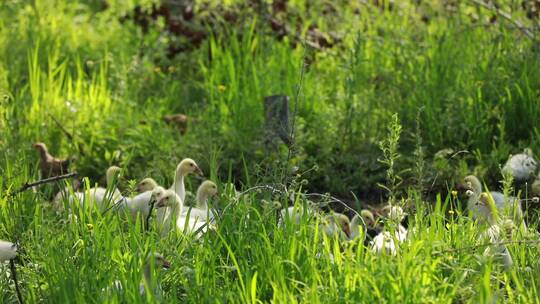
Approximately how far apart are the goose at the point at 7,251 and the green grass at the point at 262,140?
87 mm

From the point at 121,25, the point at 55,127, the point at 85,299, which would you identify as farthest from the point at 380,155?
the point at 121,25

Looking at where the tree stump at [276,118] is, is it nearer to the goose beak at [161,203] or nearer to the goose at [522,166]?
the goose at [522,166]

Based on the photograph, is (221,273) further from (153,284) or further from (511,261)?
(511,261)

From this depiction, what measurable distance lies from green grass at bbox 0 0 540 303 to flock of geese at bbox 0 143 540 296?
0.25 ft

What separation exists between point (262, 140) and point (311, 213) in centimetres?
187

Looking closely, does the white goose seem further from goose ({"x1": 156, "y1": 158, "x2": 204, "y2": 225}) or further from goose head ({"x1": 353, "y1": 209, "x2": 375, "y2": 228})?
goose ({"x1": 156, "y1": 158, "x2": 204, "y2": 225})

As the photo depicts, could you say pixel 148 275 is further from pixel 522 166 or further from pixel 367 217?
pixel 522 166

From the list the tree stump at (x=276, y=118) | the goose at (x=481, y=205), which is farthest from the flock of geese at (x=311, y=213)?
the tree stump at (x=276, y=118)

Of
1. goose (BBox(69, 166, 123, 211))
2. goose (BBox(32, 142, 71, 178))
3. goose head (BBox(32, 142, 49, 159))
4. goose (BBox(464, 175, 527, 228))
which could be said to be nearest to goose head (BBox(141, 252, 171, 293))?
goose (BBox(69, 166, 123, 211))

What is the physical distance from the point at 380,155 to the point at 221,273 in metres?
2.41

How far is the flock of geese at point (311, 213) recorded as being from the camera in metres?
4.30

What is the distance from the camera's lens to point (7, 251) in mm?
4359

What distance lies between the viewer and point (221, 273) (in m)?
4.34

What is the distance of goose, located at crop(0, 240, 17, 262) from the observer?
14.2 feet
